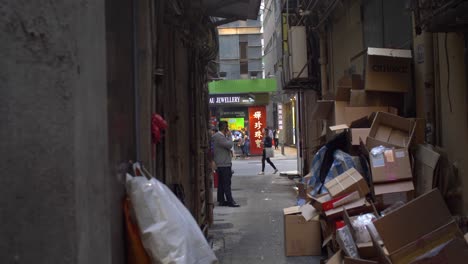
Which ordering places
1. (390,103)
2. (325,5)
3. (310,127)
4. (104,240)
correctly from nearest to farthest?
1. (104,240)
2. (390,103)
3. (325,5)
4. (310,127)

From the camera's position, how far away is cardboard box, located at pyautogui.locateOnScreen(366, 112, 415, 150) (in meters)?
5.75

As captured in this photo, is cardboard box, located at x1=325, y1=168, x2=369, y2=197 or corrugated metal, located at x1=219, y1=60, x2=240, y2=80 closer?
cardboard box, located at x1=325, y1=168, x2=369, y2=197

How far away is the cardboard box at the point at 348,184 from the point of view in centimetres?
559

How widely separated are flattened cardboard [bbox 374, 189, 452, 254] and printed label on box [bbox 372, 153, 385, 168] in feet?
3.48

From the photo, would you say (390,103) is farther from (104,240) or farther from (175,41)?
(104,240)

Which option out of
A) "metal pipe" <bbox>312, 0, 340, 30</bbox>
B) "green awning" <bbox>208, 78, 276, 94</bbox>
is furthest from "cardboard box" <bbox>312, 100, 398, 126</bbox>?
"green awning" <bbox>208, 78, 276, 94</bbox>

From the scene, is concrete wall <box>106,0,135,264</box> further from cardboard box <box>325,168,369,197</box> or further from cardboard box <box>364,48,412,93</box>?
cardboard box <box>364,48,412,93</box>

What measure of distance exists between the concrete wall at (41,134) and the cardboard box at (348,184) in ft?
12.3

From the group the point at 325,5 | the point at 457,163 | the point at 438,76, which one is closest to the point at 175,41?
the point at 438,76

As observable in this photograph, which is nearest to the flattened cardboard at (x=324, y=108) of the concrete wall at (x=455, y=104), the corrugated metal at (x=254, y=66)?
the concrete wall at (x=455, y=104)

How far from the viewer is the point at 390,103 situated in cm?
689

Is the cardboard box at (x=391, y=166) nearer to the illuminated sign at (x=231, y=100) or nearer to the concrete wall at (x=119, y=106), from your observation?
the concrete wall at (x=119, y=106)

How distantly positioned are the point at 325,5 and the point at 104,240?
989 centimetres

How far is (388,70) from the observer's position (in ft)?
21.3
